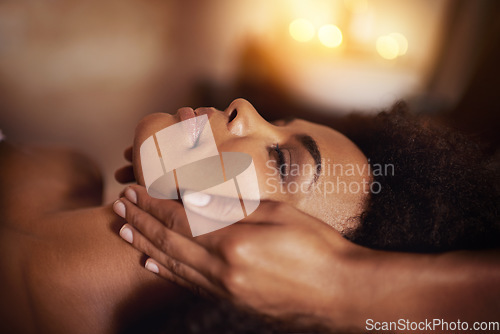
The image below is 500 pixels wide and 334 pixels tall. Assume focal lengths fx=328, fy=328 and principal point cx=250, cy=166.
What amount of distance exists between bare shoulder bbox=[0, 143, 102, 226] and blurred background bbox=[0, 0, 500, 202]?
28cm

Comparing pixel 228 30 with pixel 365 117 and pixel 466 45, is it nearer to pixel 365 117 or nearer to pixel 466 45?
pixel 365 117

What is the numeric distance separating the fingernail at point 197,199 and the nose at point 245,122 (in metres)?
0.23

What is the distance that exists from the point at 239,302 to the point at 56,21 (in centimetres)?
177

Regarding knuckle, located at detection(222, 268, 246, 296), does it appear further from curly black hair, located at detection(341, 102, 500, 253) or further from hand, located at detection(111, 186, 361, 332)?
curly black hair, located at detection(341, 102, 500, 253)

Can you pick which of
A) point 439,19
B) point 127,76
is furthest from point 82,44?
point 439,19

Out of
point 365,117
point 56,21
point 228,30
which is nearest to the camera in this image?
point 365,117

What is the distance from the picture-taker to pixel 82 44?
1805mm

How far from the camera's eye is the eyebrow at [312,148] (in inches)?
36.4

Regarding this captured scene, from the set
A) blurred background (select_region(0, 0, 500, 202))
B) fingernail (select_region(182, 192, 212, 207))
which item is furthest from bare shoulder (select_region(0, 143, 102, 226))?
fingernail (select_region(182, 192, 212, 207))

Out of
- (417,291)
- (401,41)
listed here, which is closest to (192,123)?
(417,291)

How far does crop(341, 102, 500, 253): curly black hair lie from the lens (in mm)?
898

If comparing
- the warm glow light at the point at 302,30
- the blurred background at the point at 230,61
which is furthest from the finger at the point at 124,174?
the warm glow light at the point at 302,30

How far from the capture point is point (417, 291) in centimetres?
73

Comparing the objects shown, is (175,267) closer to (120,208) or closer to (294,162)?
(120,208)
